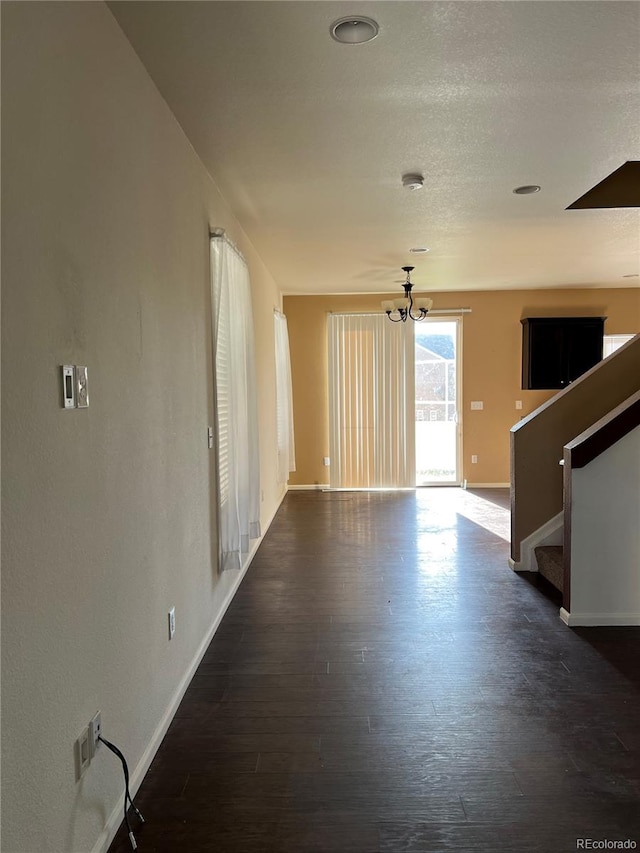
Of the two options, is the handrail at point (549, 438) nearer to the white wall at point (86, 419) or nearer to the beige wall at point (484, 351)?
the white wall at point (86, 419)

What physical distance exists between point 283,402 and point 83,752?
17.0 ft

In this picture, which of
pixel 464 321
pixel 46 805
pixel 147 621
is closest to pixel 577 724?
pixel 147 621

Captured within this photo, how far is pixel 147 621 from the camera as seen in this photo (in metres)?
2.11

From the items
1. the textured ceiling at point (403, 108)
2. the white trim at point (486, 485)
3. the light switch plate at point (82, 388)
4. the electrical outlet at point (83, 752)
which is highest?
the textured ceiling at point (403, 108)

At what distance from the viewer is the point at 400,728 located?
7.50 feet

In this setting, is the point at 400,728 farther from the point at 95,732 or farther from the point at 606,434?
the point at 606,434

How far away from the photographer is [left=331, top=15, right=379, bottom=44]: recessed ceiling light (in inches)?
73.9

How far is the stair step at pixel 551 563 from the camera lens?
3775mm

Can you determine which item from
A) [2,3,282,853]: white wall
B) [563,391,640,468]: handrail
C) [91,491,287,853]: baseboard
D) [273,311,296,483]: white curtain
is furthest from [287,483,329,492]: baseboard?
[2,3,282,853]: white wall

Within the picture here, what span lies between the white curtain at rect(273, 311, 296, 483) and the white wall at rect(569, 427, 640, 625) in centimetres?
366

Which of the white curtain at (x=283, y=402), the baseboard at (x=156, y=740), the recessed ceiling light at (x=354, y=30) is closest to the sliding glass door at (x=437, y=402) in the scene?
the white curtain at (x=283, y=402)

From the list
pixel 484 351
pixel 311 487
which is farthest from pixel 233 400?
pixel 484 351

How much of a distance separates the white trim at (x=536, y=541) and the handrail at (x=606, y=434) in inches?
46.8

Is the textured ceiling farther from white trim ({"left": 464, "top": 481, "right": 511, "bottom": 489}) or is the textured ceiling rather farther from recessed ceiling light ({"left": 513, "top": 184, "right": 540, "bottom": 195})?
white trim ({"left": 464, "top": 481, "right": 511, "bottom": 489})
